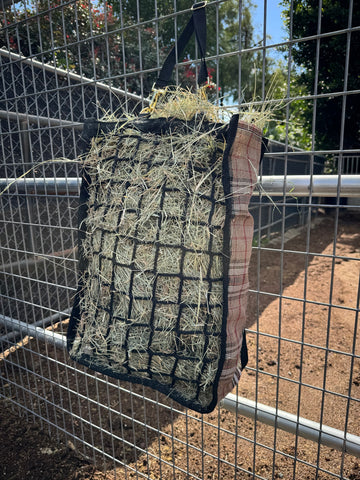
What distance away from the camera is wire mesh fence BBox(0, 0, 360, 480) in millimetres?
1017

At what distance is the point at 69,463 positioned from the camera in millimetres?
1879

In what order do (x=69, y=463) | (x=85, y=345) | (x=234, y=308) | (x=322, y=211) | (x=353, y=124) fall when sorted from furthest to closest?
(x=322, y=211), (x=353, y=124), (x=69, y=463), (x=85, y=345), (x=234, y=308)

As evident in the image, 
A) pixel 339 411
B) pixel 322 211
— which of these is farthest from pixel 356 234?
pixel 339 411

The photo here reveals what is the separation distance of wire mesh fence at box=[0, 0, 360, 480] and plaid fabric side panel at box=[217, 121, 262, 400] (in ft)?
0.32

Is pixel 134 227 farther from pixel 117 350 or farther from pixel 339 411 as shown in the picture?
pixel 339 411

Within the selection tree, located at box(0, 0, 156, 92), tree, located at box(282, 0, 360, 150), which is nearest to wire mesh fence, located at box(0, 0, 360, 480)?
tree, located at box(0, 0, 156, 92)

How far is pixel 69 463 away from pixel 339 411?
175 centimetres

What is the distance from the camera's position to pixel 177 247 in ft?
2.95

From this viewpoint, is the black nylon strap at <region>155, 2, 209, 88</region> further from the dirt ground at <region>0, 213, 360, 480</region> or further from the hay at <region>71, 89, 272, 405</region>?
the dirt ground at <region>0, 213, 360, 480</region>

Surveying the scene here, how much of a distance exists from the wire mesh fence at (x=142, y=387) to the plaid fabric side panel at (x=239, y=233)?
0.32 ft

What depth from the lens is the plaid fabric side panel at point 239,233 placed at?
868mm

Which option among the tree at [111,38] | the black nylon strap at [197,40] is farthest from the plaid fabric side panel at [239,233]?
the tree at [111,38]

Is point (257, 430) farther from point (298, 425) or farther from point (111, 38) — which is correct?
point (111, 38)

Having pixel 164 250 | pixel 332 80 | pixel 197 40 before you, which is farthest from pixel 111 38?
pixel 164 250
